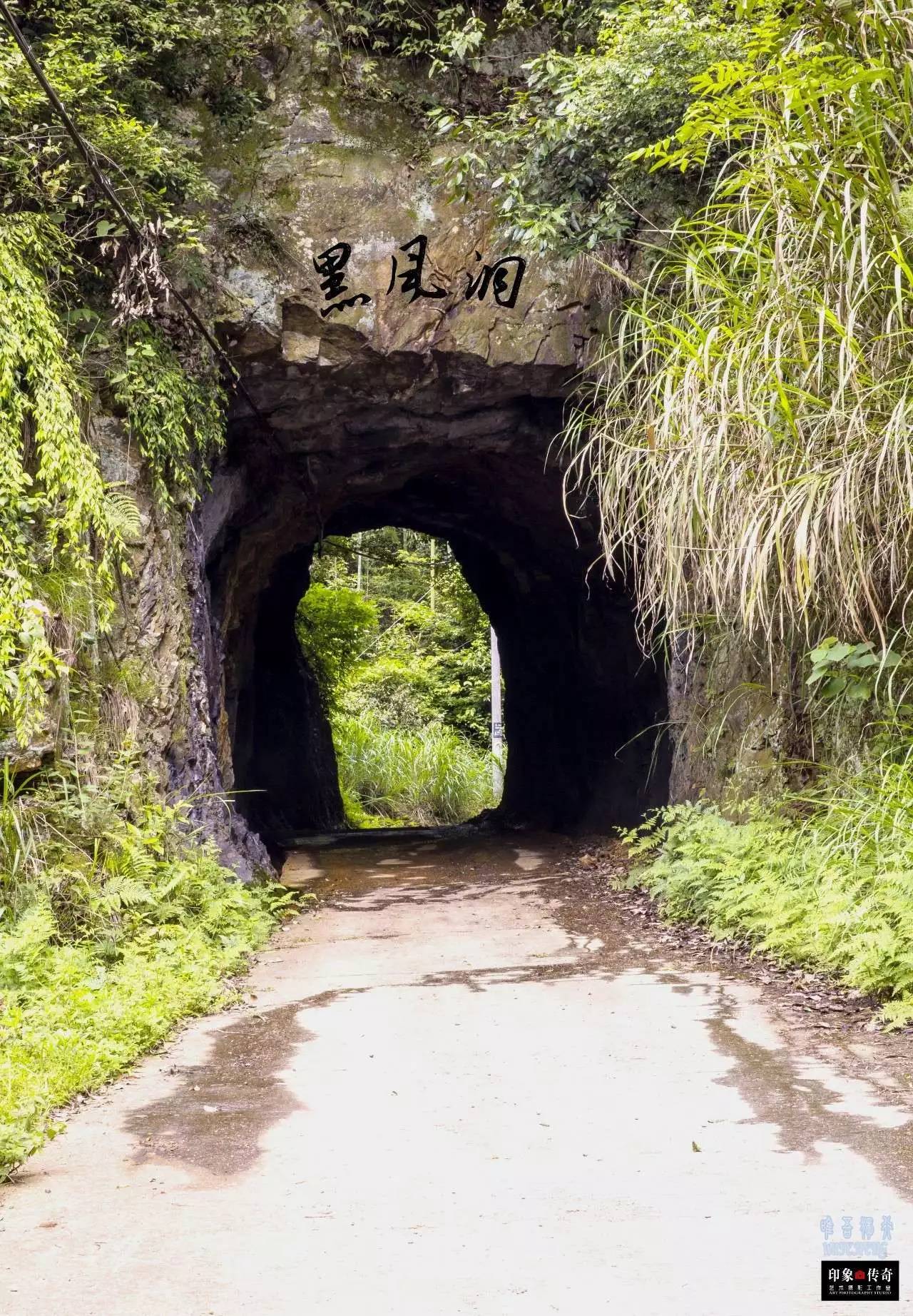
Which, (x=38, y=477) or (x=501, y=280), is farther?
(x=501, y=280)

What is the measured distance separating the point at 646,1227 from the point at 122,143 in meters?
5.92

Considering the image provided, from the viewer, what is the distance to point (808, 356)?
5.12m

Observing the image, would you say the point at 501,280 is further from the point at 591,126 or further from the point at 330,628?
the point at 330,628

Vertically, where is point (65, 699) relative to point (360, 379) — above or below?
below

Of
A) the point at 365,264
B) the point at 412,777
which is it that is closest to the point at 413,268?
the point at 365,264

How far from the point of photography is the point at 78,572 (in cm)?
566

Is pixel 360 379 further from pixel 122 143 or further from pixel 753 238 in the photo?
pixel 753 238

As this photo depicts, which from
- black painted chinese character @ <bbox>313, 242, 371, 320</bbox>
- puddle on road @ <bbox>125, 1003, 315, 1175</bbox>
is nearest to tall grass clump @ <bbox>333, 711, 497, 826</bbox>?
black painted chinese character @ <bbox>313, 242, 371, 320</bbox>

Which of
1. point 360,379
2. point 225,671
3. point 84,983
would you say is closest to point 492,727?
point 225,671

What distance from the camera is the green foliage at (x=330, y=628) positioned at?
15203 millimetres

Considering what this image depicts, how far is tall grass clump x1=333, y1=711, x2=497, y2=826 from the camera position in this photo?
53.1 ft

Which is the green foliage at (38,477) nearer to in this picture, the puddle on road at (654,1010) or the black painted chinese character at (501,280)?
the puddle on road at (654,1010)

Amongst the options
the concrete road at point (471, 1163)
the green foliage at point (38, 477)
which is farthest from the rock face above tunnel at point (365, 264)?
the concrete road at point (471, 1163)

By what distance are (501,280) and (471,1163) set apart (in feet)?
19.4
